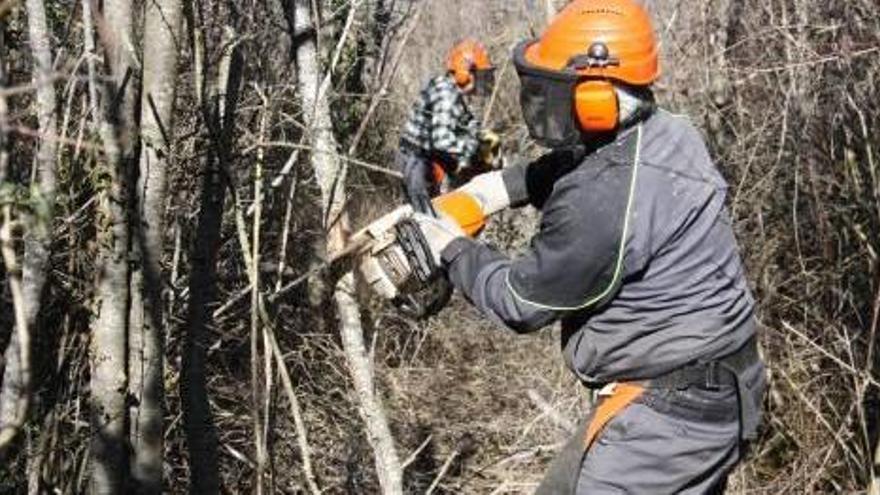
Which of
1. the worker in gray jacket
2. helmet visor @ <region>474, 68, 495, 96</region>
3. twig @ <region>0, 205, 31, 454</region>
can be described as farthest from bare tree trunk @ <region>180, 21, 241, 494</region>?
helmet visor @ <region>474, 68, 495, 96</region>

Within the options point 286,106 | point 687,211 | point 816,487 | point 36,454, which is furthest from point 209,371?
point 687,211

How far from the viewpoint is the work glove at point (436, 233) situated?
334 cm

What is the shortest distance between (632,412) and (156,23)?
155 centimetres

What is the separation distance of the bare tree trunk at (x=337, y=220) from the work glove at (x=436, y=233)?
242 millimetres

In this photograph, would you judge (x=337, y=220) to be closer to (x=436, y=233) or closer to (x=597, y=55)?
(x=436, y=233)

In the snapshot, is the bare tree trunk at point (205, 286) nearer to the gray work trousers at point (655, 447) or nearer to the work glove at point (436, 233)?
the work glove at point (436, 233)

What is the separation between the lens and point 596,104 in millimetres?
3053

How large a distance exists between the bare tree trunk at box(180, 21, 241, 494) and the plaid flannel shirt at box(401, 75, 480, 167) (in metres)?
4.38

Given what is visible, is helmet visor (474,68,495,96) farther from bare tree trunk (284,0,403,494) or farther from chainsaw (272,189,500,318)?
chainsaw (272,189,500,318)

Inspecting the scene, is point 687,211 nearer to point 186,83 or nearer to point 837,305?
point 186,83

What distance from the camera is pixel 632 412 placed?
124 inches

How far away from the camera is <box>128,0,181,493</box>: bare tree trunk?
2934 millimetres

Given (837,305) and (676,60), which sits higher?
→ (676,60)

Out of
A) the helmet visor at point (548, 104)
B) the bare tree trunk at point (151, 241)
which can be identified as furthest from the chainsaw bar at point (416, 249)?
the bare tree trunk at point (151, 241)
